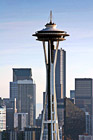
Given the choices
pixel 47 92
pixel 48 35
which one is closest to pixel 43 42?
pixel 48 35

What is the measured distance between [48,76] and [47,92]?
1.97 metres

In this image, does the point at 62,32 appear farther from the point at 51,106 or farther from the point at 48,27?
the point at 51,106

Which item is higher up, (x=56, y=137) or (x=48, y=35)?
(x=48, y=35)

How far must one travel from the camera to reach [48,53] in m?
84.0

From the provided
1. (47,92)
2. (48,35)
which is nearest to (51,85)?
(47,92)

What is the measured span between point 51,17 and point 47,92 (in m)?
9.13

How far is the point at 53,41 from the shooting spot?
8431 cm

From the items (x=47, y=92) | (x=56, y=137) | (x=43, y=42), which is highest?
(x=43, y=42)

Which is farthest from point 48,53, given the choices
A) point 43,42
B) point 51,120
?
point 51,120

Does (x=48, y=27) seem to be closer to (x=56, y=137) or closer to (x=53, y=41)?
(x=53, y=41)

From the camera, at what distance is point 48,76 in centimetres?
8431

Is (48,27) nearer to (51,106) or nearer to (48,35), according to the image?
(48,35)

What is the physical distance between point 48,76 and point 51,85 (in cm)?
115

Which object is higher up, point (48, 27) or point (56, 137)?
point (48, 27)
